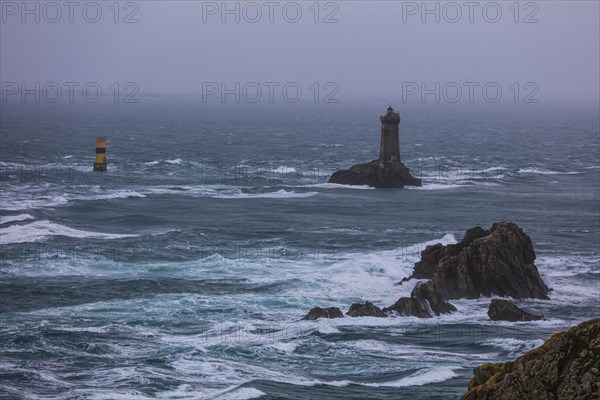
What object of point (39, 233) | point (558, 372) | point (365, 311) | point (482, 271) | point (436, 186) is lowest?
point (365, 311)

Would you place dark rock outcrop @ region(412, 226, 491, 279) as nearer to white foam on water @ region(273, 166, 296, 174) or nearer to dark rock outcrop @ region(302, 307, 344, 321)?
dark rock outcrop @ region(302, 307, 344, 321)

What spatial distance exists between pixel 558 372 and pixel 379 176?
2612 inches

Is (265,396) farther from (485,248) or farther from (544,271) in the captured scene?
(544,271)

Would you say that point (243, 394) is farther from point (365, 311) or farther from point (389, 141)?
point (389, 141)

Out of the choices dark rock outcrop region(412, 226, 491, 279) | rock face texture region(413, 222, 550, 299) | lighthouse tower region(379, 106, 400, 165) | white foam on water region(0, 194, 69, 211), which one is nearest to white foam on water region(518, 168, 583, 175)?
lighthouse tower region(379, 106, 400, 165)

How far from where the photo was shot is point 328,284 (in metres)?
48.8

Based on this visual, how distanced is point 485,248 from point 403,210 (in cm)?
2544

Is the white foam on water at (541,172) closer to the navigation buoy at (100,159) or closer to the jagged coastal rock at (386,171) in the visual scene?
the jagged coastal rock at (386,171)

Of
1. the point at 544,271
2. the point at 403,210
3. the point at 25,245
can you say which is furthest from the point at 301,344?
the point at 403,210

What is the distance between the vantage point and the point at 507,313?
43.2 metres

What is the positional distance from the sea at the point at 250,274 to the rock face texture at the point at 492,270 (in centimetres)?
92

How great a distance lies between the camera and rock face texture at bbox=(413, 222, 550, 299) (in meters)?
47.2

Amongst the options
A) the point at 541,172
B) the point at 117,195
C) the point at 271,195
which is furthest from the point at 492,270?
the point at 541,172

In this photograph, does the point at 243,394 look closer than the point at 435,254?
Yes
